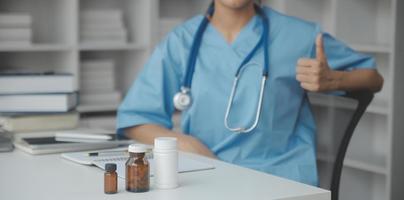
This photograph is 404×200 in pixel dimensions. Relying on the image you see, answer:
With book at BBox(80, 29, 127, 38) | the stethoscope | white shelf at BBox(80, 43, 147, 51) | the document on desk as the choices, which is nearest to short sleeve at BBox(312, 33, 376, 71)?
the stethoscope

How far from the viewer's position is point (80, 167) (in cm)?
179

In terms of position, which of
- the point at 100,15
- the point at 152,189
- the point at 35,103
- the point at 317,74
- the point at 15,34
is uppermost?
the point at 100,15

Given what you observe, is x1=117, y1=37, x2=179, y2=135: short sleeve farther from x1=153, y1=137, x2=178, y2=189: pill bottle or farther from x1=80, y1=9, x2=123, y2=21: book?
x1=80, y1=9, x2=123, y2=21: book

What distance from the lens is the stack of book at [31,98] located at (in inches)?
93.3

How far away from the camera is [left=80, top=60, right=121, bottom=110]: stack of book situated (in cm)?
378

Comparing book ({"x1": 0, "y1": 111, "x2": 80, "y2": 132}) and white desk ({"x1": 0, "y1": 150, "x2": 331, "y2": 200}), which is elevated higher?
book ({"x1": 0, "y1": 111, "x2": 80, "y2": 132})

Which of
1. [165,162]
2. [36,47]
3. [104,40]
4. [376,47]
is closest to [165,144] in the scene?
[165,162]

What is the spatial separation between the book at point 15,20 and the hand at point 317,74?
68.7 inches

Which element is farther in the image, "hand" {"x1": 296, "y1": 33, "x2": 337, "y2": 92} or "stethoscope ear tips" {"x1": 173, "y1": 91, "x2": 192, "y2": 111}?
"stethoscope ear tips" {"x1": 173, "y1": 91, "x2": 192, "y2": 111}

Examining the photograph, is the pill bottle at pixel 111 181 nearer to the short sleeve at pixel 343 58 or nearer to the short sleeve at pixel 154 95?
the short sleeve at pixel 154 95

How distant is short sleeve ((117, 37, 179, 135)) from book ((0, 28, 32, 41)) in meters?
1.27

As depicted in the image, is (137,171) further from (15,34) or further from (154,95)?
(15,34)

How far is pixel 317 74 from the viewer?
6.85 feet

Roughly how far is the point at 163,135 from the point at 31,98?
0.44m
